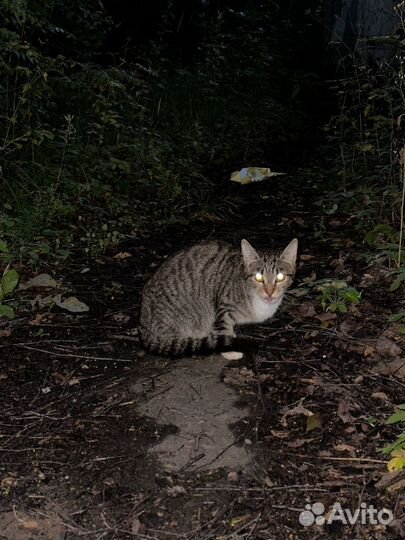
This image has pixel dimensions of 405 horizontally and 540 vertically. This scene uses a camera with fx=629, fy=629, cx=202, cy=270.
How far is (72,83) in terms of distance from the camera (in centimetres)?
851

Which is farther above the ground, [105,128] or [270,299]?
[105,128]

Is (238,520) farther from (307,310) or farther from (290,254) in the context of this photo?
(307,310)

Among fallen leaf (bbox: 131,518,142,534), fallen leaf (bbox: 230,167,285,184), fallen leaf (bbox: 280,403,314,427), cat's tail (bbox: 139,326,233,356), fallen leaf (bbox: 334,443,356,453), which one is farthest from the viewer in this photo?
fallen leaf (bbox: 230,167,285,184)

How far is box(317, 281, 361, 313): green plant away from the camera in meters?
5.42

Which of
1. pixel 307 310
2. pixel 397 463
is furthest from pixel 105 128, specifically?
pixel 397 463

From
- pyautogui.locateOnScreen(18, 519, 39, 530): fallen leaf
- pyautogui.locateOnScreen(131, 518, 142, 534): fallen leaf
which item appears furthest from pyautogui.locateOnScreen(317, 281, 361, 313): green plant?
pyautogui.locateOnScreen(18, 519, 39, 530): fallen leaf

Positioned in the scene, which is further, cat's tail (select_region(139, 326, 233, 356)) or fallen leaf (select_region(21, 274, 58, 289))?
fallen leaf (select_region(21, 274, 58, 289))

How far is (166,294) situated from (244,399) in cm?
127

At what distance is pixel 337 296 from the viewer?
5582 mm

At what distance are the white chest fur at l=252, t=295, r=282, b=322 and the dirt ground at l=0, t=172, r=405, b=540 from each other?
177 mm

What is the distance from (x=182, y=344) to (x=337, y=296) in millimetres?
1550

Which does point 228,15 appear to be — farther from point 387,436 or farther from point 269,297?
point 387,436

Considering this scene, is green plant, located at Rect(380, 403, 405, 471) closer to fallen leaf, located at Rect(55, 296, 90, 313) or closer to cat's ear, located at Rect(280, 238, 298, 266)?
cat's ear, located at Rect(280, 238, 298, 266)

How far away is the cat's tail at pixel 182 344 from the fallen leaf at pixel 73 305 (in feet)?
3.13
